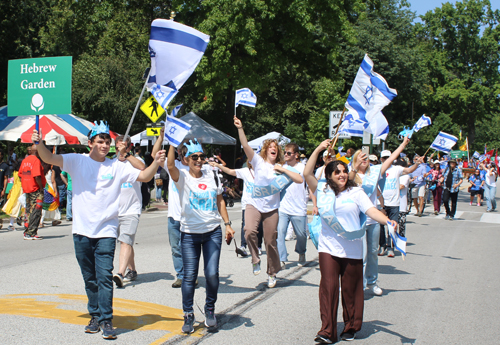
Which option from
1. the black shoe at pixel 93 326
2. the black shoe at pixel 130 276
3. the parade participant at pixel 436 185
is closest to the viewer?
the black shoe at pixel 93 326

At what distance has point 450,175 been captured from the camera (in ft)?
57.7

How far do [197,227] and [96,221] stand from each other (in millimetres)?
958

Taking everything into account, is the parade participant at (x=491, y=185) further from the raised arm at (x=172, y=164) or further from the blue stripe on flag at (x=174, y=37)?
the raised arm at (x=172, y=164)

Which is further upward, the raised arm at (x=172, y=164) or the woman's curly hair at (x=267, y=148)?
the woman's curly hair at (x=267, y=148)

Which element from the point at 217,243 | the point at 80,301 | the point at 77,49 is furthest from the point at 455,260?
the point at 77,49

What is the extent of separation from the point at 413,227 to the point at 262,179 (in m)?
9.41

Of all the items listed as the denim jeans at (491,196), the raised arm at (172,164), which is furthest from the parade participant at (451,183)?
the raised arm at (172,164)

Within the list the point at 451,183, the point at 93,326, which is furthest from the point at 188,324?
the point at 451,183

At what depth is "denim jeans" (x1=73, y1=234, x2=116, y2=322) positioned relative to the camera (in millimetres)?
4879

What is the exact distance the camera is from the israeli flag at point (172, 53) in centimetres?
564

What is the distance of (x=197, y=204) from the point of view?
526 centimetres

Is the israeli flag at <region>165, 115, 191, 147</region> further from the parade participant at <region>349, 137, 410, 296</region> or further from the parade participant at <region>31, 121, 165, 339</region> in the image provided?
the parade participant at <region>349, 137, 410, 296</region>

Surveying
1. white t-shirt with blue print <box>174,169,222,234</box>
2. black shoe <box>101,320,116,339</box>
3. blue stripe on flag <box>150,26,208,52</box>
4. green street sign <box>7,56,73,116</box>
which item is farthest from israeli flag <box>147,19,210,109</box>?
black shoe <box>101,320,116,339</box>

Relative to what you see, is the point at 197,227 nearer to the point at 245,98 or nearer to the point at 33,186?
the point at 245,98
